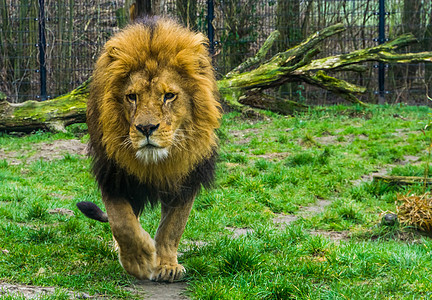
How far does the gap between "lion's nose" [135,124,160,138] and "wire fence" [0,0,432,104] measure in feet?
31.0

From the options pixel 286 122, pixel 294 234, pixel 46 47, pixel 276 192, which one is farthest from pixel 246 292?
pixel 46 47

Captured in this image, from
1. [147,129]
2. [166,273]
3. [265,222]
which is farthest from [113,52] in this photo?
[265,222]

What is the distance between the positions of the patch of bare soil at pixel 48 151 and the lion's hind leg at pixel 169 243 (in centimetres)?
463

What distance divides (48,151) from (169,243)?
16.9 feet

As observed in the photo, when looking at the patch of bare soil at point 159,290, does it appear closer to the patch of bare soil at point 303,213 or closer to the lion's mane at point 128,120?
the lion's mane at point 128,120

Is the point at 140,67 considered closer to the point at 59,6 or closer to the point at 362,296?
the point at 362,296

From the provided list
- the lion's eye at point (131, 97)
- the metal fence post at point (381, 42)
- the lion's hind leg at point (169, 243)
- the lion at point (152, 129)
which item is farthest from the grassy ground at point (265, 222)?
the metal fence post at point (381, 42)

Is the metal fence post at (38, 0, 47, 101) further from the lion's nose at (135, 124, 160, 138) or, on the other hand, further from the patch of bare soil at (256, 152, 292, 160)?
the lion's nose at (135, 124, 160, 138)

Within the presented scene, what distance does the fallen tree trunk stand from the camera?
9.84 metres

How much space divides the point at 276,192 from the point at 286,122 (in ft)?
12.2

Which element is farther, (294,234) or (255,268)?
(294,234)

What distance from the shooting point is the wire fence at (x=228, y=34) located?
42.3ft

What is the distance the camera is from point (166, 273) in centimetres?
389

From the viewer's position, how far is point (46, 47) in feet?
41.3
